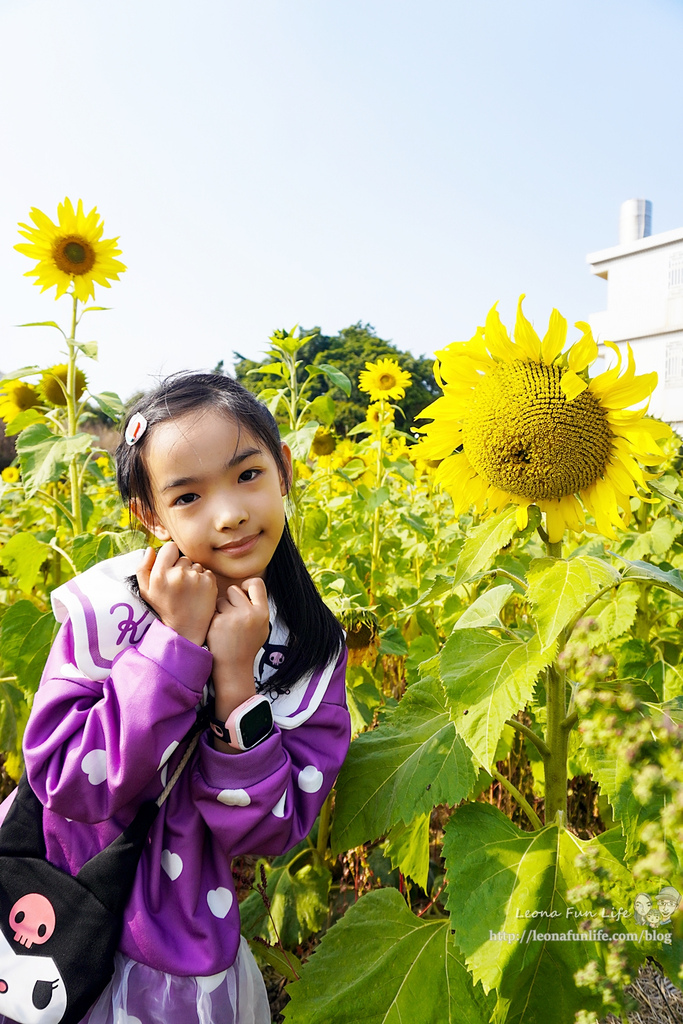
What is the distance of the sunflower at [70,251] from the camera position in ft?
8.74

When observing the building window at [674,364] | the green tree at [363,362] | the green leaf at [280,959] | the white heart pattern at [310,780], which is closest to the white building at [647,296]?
the building window at [674,364]

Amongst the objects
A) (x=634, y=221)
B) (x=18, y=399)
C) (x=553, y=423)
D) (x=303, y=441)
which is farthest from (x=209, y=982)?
(x=634, y=221)

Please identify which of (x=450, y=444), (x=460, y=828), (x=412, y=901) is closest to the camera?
(x=460, y=828)

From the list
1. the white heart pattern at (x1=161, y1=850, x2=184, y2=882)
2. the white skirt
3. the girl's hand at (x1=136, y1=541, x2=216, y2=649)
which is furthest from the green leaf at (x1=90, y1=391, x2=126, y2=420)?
the white skirt

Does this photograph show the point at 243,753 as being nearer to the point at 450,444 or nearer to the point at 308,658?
the point at 308,658

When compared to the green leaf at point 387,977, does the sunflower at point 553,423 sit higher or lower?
higher

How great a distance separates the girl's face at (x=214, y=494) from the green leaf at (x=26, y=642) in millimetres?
807

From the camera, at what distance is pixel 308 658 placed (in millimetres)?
1317

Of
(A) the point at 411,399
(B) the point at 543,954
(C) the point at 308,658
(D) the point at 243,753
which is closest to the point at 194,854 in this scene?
(D) the point at 243,753

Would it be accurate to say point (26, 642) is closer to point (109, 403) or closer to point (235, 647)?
point (109, 403)

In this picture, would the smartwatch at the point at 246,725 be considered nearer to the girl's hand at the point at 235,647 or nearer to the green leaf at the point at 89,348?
the girl's hand at the point at 235,647

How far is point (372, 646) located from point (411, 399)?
29.9 m

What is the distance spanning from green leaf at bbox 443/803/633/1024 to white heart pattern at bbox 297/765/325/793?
0.22 m

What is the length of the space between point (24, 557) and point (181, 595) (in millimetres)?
1170
